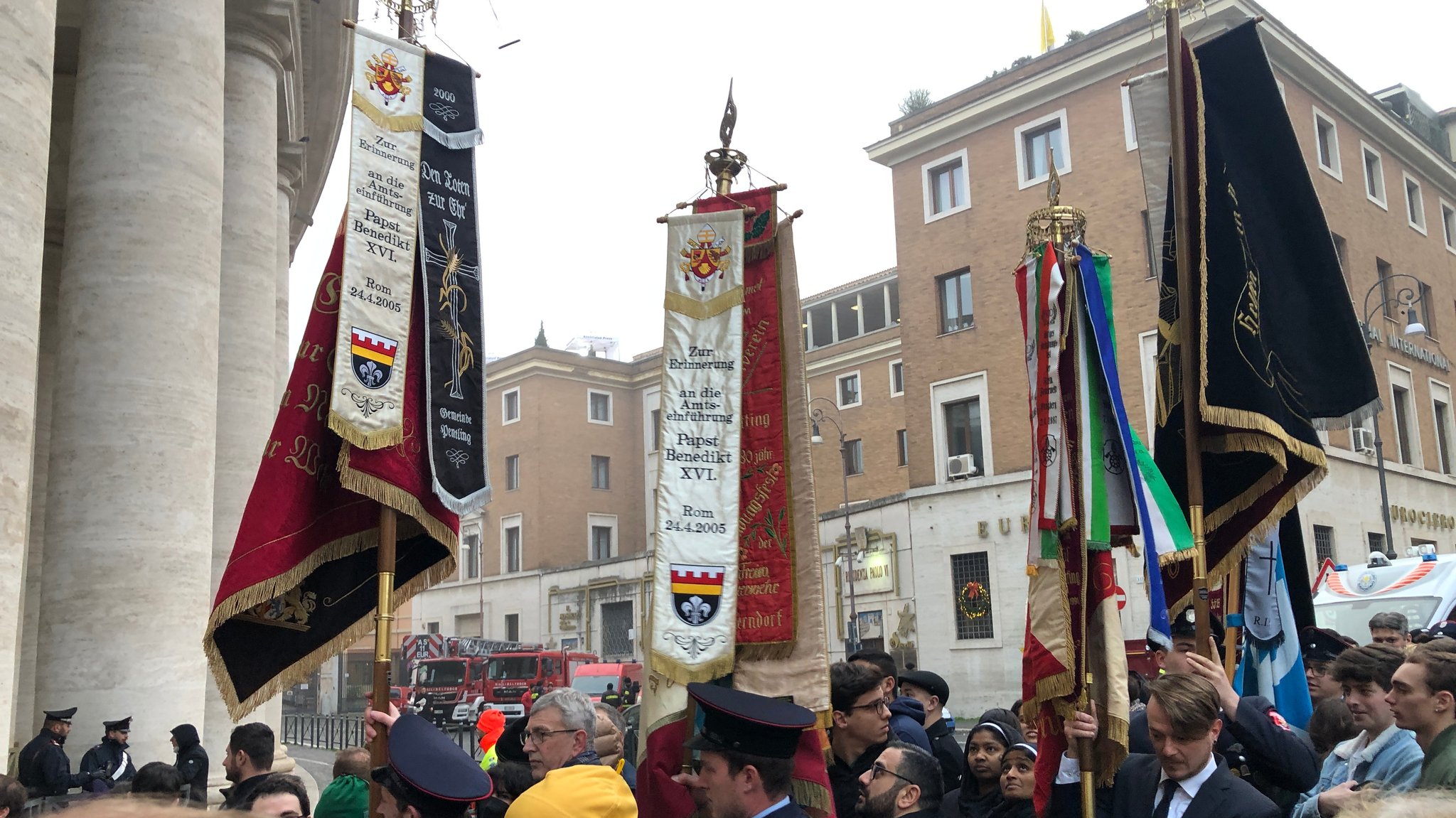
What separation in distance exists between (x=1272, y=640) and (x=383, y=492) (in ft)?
14.3

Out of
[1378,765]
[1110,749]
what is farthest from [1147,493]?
[1378,765]

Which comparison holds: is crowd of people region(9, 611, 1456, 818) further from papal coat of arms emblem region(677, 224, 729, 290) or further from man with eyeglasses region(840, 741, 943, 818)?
papal coat of arms emblem region(677, 224, 729, 290)

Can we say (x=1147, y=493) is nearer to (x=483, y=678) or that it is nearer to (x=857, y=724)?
(x=857, y=724)

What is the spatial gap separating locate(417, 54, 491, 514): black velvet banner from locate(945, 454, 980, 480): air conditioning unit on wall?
2515 cm

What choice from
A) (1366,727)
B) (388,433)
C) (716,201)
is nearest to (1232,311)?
(1366,727)

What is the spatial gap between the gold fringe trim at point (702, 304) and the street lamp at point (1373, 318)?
20.1 metres

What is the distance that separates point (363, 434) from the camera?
4773 mm

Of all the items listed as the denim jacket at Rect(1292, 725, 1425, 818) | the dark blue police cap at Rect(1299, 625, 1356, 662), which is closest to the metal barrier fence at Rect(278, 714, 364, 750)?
the dark blue police cap at Rect(1299, 625, 1356, 662)

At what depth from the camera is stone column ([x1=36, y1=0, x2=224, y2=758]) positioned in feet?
27.6

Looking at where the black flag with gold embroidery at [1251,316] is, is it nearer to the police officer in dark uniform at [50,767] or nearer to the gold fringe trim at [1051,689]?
the gold fringe trim at [1051,689]

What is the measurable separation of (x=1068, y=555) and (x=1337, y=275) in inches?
91.6

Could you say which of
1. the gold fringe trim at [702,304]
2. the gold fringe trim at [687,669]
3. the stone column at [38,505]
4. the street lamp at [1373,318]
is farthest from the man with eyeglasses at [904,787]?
the street lamp at [1373,318]

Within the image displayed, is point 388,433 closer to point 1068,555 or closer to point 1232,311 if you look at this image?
point 1068,555

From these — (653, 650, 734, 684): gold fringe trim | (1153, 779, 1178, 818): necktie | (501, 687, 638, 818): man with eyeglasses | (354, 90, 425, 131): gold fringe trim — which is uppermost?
(354, 90, 425, 131): gold fringe trim
